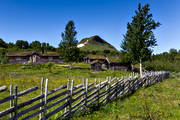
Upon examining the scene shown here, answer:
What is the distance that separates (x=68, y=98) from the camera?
6.02m

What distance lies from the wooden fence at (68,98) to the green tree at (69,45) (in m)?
23.9

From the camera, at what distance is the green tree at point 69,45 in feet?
118

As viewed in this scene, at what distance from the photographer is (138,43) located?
23.7 m

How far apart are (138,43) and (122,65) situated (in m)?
19.0

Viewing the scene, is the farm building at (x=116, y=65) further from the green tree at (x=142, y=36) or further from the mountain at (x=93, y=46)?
the mountain at (x=93, y=46)

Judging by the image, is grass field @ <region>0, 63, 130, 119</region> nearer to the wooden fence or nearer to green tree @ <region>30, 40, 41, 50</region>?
the wooden fence

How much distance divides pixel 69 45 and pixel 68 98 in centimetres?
3153

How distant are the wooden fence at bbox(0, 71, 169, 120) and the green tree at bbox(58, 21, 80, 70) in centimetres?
2392

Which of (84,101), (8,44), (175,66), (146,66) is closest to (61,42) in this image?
(146,66)

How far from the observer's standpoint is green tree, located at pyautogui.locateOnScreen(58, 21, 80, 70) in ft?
118

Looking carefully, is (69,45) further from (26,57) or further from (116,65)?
(26,57)

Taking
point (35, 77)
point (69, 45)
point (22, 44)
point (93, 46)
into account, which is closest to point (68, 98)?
point (35, 77)

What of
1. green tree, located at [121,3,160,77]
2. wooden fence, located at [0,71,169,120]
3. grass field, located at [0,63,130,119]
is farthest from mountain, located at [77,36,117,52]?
wooden fence, located at [0,71,169,120]

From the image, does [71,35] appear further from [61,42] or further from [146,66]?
[146,66]
